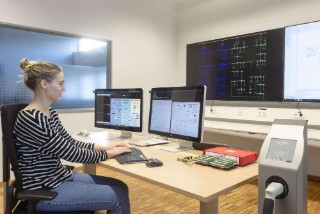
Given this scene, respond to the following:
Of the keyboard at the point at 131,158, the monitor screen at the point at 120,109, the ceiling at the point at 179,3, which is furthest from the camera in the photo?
the ceiling at the point at 179,3

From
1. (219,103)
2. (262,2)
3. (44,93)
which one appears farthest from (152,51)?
(44,93)

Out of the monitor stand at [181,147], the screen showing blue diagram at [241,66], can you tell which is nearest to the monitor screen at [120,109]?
the monitor stand at [181,147]

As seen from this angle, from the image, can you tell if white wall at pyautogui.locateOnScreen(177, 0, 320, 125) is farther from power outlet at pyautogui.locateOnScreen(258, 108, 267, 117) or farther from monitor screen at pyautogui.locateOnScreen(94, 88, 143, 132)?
monitor screen at pyautogui.locateOnScreen(94, 88, 143, 132)

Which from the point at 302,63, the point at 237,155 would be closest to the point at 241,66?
the point at 302,63

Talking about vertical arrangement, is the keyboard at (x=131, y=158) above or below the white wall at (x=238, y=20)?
below

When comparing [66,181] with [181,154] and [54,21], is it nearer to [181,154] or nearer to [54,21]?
[181,154]

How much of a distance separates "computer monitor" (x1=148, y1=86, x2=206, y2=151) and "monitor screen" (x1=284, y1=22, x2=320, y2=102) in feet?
5.83

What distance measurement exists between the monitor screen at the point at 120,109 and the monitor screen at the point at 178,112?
0.17 metres

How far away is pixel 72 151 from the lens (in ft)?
4.50

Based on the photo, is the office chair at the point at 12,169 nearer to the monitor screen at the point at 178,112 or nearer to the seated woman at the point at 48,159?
the seated woman at the point at 48,159

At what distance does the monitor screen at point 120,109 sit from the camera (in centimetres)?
223

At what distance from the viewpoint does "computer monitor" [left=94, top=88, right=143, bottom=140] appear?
7.33 ft

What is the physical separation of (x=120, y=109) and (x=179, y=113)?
26.6 inches

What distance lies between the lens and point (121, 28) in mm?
4039
